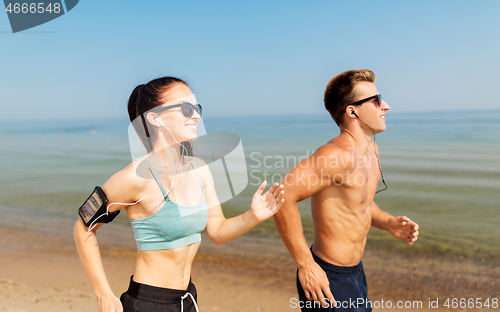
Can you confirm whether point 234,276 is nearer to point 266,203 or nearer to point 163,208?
point 266,203

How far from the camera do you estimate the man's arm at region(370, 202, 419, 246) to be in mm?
3326

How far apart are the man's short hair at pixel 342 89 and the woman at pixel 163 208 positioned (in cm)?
116

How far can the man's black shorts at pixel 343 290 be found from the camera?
2912 mm

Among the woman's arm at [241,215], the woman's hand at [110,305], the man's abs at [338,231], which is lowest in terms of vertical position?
the man's abs at [338,231]

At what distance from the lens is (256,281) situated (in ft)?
19.9

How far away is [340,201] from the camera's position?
2.98 m

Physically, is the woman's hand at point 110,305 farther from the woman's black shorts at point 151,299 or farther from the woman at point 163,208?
the woman's black shorts at point 151,299

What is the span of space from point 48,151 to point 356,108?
33.6 m

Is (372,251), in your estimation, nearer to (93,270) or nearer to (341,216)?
(341,216)

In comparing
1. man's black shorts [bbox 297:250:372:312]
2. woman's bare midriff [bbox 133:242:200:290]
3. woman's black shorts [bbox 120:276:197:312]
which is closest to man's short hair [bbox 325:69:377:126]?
man's black shorts [bbox 297:250:372:312]

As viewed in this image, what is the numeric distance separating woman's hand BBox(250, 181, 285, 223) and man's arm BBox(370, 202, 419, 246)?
1.43 metres

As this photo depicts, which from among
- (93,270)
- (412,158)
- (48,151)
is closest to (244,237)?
(93,270)

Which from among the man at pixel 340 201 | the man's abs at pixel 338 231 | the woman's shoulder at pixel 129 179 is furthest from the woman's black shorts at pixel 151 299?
the man's abs at pixel 338 231

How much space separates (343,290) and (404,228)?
2.96 feet
